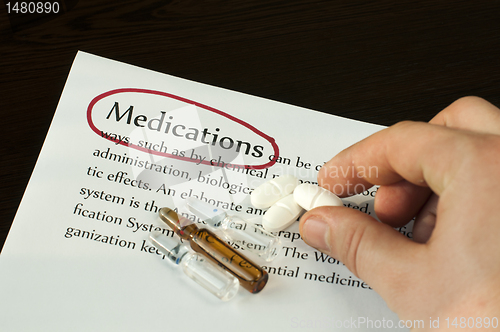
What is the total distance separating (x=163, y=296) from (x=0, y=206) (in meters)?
0.41

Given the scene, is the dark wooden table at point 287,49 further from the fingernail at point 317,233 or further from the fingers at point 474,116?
the fingernail at point 317,233

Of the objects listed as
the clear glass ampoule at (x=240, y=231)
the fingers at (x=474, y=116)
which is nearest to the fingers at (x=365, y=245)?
the clear glass ampoule at (x=240, y=231)

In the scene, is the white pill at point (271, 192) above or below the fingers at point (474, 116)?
below

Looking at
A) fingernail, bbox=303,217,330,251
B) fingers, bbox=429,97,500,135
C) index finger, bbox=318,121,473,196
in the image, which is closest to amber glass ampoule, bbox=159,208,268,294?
fingernail, bbox=303,217,330,251

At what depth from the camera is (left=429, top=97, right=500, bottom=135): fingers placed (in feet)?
2.50

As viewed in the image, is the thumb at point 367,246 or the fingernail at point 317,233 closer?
the thumb at point 367,246

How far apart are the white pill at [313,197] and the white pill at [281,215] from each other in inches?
Answer: 0.7

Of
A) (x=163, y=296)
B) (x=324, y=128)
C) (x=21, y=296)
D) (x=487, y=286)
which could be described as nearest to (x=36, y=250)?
(x=21, y=296)

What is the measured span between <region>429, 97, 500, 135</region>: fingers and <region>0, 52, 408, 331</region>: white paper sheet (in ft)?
0.70

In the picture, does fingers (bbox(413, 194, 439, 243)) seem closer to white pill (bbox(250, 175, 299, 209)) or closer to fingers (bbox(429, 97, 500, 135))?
fingers (bbox(429, 97, 500, 135))

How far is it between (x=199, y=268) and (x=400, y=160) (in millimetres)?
451

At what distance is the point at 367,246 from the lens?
0.68 meters

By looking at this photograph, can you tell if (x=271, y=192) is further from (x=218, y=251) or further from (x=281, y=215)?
(x=218, y=251)

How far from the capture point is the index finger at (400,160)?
631mm
